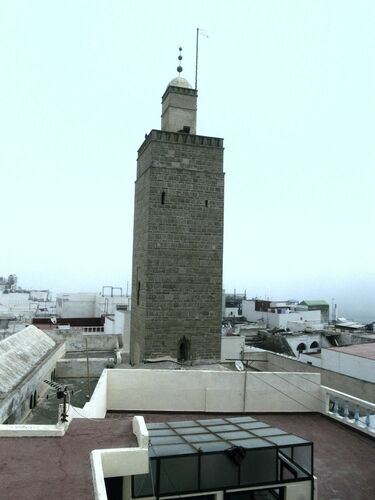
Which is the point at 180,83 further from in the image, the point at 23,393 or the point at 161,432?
the point at 161,432

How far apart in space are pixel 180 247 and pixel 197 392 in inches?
292

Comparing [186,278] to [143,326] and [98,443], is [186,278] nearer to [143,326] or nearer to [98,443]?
[143,326]

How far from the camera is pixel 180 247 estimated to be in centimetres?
1894

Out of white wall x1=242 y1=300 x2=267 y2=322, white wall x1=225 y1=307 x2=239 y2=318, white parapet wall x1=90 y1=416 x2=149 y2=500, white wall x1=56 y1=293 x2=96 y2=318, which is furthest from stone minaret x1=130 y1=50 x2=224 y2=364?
white wall x1=225 y1=307 x2=239 y2=318

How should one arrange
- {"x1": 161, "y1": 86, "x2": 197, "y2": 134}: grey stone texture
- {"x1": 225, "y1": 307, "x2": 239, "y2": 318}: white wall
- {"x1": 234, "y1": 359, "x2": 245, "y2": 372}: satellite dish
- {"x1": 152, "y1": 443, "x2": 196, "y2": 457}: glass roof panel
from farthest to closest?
{"x1": 225, "y1": 307, "x2": 239, "y2": 318}: white wall < {"x1": 161, "y1": 86, "x2": 197, "y2": 134}: grey stone texture < {"x1": 234, "y1": 359, "x2": 245, "y2": 372}: satellite dish < {"x1": 152, "y1": 443, "x2": 196, "y2": 457}: glass roof panel

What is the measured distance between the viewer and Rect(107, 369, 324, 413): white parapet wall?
12836 millimetres

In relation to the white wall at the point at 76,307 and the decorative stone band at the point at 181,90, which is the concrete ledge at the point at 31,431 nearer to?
the decorative stone band at the point at 181,90

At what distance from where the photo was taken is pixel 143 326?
18531 mm

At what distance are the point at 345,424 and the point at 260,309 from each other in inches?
2004

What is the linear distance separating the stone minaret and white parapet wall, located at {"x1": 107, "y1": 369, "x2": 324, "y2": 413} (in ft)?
17.4

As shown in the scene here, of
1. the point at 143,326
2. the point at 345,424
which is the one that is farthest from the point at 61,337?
the point at 345,424

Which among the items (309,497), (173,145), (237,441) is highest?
(173,145)

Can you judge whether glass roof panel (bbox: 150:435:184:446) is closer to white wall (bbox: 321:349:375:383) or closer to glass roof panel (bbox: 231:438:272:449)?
glass roof panel (bbox: 231:438:272:449)

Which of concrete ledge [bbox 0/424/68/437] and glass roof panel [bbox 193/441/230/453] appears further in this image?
glass roof panel [bbox 193/441/230/453]
